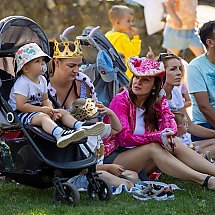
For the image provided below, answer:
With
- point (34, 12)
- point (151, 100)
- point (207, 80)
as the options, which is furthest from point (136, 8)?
point (151, 100)

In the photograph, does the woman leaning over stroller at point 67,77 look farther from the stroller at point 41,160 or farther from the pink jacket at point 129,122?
the stroller at point 41,160

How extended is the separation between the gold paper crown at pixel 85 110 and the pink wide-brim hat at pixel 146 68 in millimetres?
584

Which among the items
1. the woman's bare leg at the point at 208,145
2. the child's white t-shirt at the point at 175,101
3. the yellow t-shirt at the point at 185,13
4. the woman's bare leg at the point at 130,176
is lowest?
the woman's bare leg at the point at 208,145

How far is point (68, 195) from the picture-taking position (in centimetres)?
554

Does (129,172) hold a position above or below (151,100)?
below

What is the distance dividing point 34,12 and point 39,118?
8.67 meters

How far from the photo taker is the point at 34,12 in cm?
1403

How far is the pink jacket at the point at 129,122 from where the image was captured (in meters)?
6.36

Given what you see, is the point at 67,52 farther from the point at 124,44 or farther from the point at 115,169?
the point at 124,44

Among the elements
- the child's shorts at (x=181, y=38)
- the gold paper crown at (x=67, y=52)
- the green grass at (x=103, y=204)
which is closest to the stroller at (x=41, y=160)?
the green grass at (x=103, y=204)

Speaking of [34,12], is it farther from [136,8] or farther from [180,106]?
[180,106]

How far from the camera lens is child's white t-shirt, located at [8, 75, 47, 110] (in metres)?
5.80

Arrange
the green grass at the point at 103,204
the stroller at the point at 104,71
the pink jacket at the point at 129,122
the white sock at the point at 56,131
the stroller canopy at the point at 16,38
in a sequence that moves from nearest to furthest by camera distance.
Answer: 1. the green grass at the point at 103,204
2. the white sock at the point at 56,131
3. the stroller canopy at the point at 16,38
4. the pink jacket at the point at 129,122
5. the stroller at the point at 104,71

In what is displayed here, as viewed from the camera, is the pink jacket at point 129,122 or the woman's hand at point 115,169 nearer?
the woman's hand at point 115,169
